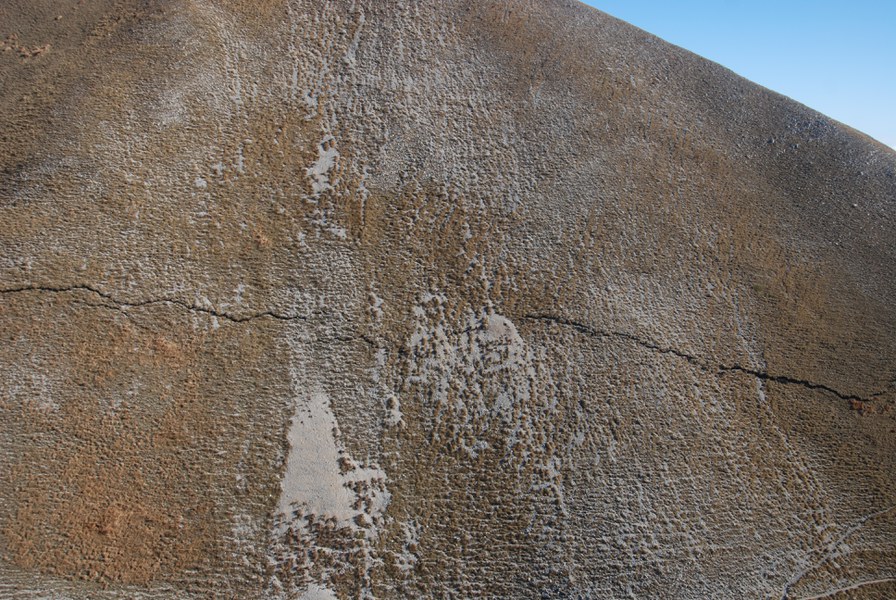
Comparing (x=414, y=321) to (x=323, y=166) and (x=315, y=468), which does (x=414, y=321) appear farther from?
(x=323, y=166)

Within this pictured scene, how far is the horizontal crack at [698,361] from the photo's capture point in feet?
19.3

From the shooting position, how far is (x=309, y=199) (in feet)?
19.6

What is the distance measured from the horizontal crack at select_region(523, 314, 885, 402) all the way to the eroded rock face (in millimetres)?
21

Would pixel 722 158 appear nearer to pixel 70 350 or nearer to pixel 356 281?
pixel 356 281

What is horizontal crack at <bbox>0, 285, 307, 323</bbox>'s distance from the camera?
5.08 meters

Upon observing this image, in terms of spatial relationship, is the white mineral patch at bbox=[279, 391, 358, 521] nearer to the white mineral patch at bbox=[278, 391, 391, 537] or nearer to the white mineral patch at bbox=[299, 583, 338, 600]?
the white mineral patch at bbox=[278, 391, 391, 537]

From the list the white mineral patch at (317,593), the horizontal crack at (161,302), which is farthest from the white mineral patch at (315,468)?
the horizontal crack at (161,302)

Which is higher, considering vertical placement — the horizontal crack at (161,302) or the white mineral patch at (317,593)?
the horizontal crack at (161,302)

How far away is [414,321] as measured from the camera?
5629 millimetres

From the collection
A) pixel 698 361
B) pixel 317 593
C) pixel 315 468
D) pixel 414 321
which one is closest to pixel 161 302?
pixel 315 468

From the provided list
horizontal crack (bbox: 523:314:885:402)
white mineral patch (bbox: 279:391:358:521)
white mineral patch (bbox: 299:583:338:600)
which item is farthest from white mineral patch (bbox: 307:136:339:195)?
white mineral patch (bbox: 299:583:338:600)

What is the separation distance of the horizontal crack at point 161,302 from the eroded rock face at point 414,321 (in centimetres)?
3

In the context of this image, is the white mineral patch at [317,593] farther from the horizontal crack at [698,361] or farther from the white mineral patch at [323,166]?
the white mineral patch at [323,166]

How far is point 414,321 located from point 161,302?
7.39 ft
